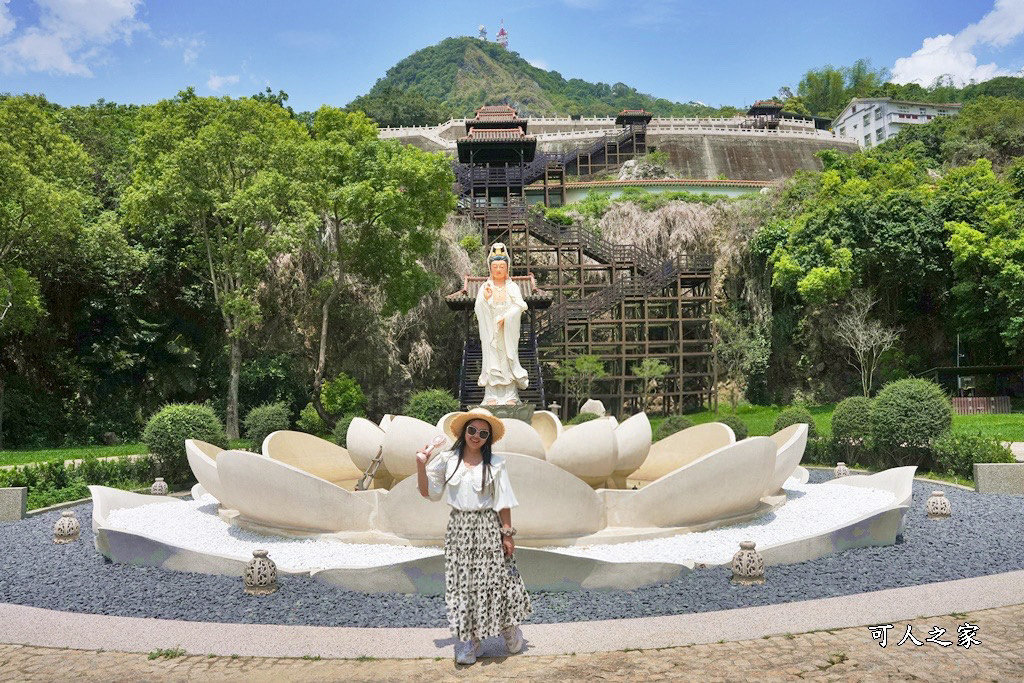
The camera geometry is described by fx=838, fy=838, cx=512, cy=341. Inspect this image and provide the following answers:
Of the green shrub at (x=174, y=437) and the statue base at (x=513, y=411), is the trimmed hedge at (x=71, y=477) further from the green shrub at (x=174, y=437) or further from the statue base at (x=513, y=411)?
the statue base at (x=513, y=411)

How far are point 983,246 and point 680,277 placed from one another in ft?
29.3

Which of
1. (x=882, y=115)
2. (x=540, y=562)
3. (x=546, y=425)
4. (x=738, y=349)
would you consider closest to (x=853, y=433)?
(x=546, y=425)

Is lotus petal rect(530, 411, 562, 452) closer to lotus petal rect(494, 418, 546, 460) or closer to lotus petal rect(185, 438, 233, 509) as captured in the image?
lotus petal rect(494, 418, 546, 460)

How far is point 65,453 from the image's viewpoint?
19688 mm

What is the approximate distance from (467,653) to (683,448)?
6844mm

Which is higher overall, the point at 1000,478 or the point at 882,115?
the point at 882,115

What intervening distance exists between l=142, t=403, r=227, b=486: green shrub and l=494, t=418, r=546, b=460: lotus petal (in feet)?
26.6

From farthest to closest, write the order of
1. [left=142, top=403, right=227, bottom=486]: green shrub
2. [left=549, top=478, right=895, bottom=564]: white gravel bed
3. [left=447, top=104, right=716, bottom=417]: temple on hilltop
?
[left=447, top=104, right=716, bottom=417]: temple on hilltop → [left=142, top=403, right=227, bottom=486]: green shrub → [left=549, top=478, right=895, bottom=564]: white gravel bed

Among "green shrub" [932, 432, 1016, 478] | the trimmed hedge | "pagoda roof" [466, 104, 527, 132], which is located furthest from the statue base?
"pagoda roof" [466, 104, 527, 132]

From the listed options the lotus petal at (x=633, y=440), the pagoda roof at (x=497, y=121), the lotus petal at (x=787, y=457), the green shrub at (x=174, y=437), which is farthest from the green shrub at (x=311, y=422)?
the pagoda roof at (x=497, y=121)

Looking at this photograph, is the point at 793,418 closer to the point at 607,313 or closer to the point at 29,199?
the point at 607,313

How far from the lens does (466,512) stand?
576 cm

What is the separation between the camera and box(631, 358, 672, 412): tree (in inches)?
1029

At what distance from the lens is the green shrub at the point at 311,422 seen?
22953 mm
